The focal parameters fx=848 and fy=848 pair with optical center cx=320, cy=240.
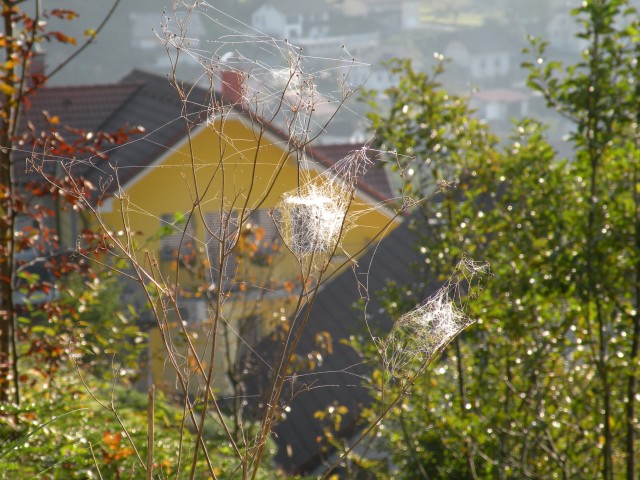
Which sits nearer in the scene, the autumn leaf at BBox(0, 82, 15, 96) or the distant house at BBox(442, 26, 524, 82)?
the autumn leaf at BBox(0, 82, 15, 96)

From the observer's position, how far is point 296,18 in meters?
38.6

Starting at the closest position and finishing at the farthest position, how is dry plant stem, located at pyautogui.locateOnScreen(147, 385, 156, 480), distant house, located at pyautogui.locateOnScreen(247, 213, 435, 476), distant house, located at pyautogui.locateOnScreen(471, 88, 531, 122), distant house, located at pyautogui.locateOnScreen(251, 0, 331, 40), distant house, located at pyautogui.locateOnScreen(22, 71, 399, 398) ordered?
1. dry plant stem, located at pyautogui.locateOnScreen(147, 385, 156, 480)
2. distant house, located at pyautogui.locateOnScreen(247, 213, 435, 476)
3. distant house, located at pyautogui.locateOnScreen(22, 71, 399, 398)
4. distant house, located at pyautogui.locateOnScreen(251, 0, 331, 40)
5. distant house, located at pyautogui.locateOnScreen(471, 88, 531, 122)

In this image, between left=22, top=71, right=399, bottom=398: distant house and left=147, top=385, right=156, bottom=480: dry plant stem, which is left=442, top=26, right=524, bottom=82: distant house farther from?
left=147, top=385, right=156, bottom=480: dry plant stem

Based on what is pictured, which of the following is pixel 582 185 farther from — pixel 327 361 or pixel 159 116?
pixel 159 116

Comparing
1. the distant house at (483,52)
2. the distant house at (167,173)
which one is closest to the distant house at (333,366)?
the distant house at (167,173)

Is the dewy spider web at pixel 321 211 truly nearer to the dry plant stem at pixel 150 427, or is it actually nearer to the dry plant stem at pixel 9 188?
the dry plant stem at pixel 150 427

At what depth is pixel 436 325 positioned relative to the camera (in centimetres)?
191

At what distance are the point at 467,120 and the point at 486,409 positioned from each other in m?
1.66

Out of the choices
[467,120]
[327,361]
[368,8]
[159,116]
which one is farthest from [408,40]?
[467,120]

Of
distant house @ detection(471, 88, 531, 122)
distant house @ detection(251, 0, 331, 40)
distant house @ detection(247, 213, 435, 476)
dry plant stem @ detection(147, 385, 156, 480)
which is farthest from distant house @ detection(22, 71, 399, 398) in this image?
distant house @ detection(471, 88, 531, 122)

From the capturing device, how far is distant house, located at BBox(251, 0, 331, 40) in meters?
37.2

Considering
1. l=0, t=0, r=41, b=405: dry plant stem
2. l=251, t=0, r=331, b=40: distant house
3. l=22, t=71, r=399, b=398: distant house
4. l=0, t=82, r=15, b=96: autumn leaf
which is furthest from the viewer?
l=251, t=0, r=331, b=40: distant house

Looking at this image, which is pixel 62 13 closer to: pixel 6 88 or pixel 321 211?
pixel 6 88

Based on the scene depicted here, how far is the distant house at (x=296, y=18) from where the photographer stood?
1464 inches
